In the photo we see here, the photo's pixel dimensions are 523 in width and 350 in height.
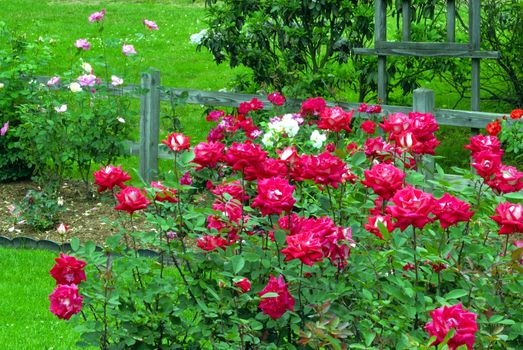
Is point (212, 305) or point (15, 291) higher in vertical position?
point (212, 305)

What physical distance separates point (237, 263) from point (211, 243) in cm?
22

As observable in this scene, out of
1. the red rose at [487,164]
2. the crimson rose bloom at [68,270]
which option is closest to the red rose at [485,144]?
the red rose at [487,164]

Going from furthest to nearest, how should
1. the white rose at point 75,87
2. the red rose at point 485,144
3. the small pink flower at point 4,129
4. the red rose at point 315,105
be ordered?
the small pink flower at point 4,129 < the white rose at point 75,87 < the red rose at point 315,105 < the red rose at point 485,144

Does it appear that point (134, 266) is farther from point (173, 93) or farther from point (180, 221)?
point (173, 93)

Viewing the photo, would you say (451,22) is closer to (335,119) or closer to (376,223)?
(335,119)

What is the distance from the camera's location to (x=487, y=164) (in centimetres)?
329

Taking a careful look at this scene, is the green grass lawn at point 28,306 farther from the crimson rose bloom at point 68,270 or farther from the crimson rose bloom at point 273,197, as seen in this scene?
the crimson rose bloom at point 273,197

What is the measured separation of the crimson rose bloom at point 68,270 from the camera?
309 cm

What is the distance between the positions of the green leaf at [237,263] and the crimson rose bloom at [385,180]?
17.7 inches

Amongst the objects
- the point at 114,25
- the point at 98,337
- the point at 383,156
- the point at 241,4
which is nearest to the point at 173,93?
the point at 241,4

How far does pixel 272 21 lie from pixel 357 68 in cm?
101

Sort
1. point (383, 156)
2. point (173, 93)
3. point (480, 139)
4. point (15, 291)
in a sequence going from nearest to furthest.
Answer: point (480, 139)
point (383, 156)
point (15, 291)
point (173, 93)

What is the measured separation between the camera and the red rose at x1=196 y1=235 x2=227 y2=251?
3.20 m

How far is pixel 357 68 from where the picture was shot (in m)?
10.2
